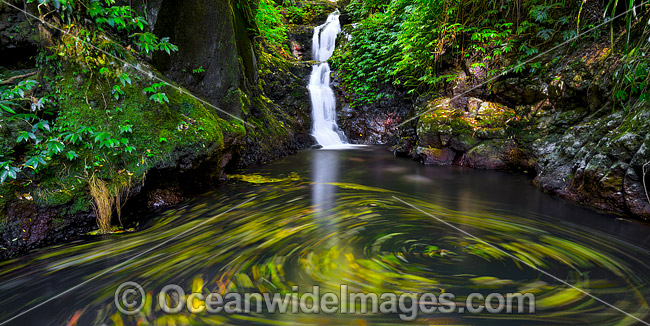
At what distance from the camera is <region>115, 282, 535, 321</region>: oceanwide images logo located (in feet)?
5.76

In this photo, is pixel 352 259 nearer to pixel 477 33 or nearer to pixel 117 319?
pixel 117 319

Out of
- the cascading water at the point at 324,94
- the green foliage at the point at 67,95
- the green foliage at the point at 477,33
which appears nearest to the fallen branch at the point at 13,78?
the green foliage at the point at 67,95

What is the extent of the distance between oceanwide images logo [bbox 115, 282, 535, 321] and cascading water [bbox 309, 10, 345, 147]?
9.41 metres

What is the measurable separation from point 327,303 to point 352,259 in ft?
2.06

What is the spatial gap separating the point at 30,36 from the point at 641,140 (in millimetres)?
7002

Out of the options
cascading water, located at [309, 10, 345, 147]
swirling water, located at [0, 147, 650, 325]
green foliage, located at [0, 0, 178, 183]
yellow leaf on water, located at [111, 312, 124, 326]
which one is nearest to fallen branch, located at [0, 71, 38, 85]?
green foliage, located at [0, 0, 178, 183]

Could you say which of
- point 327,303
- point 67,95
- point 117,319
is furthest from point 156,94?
point 327,303

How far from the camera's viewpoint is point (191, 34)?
5.06 m

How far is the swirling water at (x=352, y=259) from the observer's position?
1.73 meters

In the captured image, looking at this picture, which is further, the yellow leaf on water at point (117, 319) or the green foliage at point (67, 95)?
the green foliage at point (67, 95)

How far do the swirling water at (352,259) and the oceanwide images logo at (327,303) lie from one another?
0.17 feet

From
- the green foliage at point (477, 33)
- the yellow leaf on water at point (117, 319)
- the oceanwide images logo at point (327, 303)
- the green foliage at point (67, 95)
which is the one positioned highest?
the green foliage at point (477, 33)

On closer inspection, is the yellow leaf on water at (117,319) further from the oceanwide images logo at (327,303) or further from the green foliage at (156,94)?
the green foliage at (156,94)

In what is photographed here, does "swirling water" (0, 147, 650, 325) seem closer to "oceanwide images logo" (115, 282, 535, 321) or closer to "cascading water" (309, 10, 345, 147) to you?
"oceanwide images logo" (115, 282, 535, 321)
